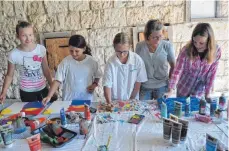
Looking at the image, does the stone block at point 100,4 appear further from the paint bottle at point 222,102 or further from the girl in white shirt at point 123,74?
the paint bottle at point 222,102

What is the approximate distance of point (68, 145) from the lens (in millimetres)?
1230

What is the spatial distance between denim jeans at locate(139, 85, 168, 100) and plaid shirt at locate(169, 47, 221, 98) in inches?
6.0

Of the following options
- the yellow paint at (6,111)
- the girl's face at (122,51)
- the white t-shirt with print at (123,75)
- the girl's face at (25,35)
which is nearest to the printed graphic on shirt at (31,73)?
the girl's face at (25,35)

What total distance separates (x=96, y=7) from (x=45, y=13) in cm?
59

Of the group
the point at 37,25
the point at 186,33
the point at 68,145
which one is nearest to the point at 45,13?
the point at 37,25

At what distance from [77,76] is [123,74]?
0.39m

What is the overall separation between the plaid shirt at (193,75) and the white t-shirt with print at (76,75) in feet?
2.16

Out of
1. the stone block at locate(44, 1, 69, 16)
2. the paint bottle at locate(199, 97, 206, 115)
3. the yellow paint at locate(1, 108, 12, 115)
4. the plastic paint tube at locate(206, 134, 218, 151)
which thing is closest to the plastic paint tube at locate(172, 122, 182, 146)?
the plastic paint tube at locate(206, 134, 218, 151)

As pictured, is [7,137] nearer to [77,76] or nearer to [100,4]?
[77,76]

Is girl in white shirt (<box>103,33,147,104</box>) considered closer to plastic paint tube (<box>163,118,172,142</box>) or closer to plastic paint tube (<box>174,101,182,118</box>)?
plastic paint tube (<box>174,101,182,118</box>)

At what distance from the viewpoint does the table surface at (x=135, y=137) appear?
1181mm

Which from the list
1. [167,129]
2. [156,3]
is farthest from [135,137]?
[156,3]

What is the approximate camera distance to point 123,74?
181 cm

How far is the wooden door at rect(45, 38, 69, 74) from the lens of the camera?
8.82 feet
